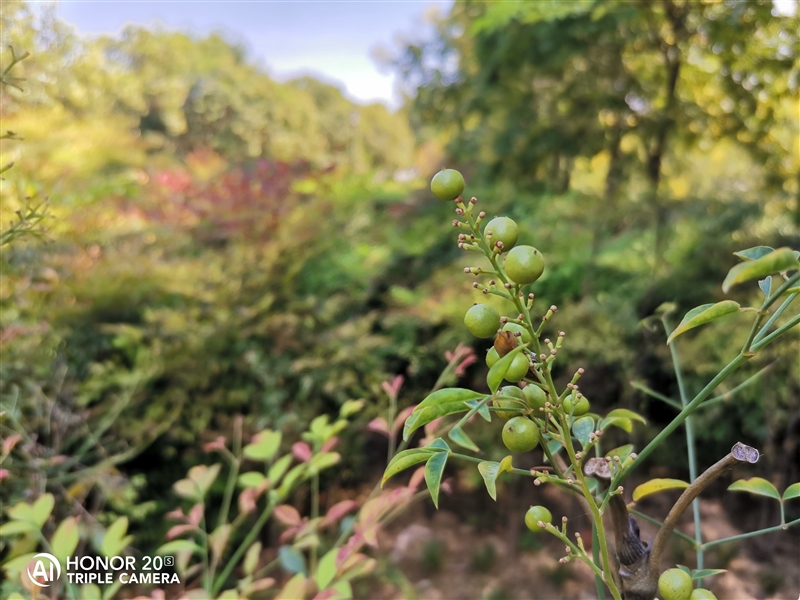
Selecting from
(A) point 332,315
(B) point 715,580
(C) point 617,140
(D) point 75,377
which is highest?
(C) point 617,140

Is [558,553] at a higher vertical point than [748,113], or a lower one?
lower

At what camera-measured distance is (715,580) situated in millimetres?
1792

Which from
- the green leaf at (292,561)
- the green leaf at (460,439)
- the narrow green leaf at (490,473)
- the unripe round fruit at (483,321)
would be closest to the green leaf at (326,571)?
the green leaf at (292,561)

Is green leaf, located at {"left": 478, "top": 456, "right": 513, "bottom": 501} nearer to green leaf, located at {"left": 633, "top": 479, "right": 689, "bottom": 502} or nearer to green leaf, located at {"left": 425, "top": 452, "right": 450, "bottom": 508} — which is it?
green leaf, located at {"left": 425, "top": 452, "right": 450, "bottom": 508}

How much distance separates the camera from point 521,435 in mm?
421

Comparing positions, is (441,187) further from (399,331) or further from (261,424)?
(399,331)

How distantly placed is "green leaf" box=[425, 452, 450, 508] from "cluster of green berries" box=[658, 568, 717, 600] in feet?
0.66

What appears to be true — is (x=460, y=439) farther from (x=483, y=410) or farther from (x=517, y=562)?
(x=517, y=562)

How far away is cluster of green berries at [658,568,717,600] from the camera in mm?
417

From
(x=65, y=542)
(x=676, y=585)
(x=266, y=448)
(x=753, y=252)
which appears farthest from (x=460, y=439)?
(x=65, y=542)

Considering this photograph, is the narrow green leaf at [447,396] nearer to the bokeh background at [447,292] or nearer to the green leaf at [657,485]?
the green leaf at [657,485]

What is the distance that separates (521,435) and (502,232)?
17 cm

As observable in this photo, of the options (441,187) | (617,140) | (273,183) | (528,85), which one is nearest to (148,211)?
(273,183)

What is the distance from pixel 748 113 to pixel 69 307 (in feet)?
10.5
